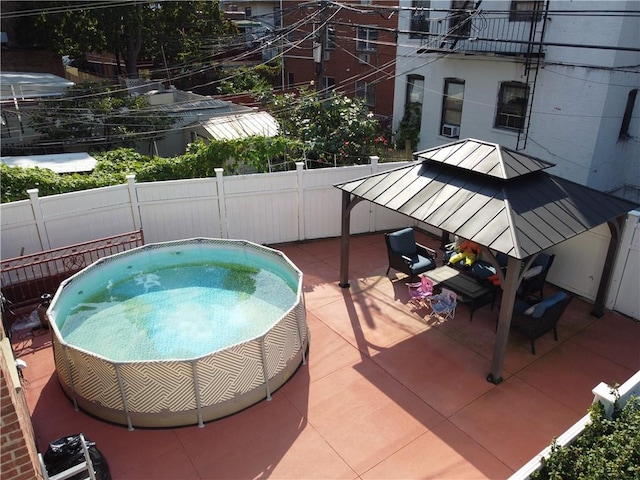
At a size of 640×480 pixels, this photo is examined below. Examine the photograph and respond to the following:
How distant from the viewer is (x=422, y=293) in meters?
9.61

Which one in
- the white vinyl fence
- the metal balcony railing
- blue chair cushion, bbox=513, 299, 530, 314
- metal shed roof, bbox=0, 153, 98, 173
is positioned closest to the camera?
blue chair cushion, bbox=513, 299, 530, 314

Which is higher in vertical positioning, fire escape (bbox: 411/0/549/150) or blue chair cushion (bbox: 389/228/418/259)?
fire escape (bbox: 411/0/549/150)

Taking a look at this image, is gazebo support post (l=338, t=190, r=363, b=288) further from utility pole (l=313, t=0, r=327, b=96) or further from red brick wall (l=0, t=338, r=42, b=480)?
utility pole (l=313, t=0, r=327, b=96)

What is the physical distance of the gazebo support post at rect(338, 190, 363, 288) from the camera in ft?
31.8

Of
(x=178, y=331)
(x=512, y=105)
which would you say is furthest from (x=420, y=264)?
(x=512, y=105)

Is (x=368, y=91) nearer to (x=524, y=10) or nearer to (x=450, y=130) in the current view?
(x=450, y=130)

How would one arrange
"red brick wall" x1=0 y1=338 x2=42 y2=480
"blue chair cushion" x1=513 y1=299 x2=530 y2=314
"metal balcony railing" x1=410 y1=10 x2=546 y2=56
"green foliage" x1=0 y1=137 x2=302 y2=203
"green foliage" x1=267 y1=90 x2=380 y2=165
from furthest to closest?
1. "metal balcony railing" x1=410 y1=10 x2=546 y2=56
2. "green foliage" x1=267 y1=90 x2=380 y2=165
3. "green foliage" x1=0 y1=137 x2=302 y2=203
4. "blue chair cushion" x1=513 y1=299 x2=530 y2=314
5. "red brick wall" x1=0 y1=338 x2=42 y2=480

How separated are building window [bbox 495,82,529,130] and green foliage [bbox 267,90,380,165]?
460cm

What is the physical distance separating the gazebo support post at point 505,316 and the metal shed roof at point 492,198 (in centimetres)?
38

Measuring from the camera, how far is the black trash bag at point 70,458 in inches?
216

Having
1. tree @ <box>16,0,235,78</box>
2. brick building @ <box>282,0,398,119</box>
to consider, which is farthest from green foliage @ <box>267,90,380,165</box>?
tree @ <box>16,0,235,78</box>

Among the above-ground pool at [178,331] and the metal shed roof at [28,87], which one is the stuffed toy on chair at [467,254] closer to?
the above-ground pool at [178,331]

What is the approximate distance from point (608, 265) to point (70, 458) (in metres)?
9.38

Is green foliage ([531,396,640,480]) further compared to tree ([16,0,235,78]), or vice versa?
tree ([16,0,235,78])
